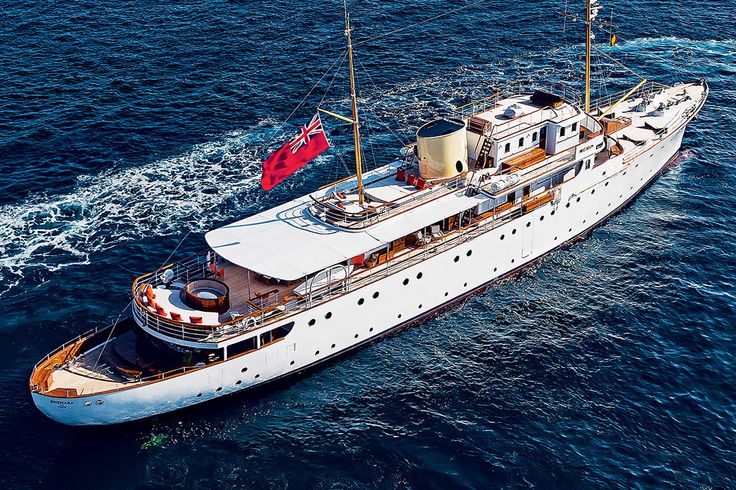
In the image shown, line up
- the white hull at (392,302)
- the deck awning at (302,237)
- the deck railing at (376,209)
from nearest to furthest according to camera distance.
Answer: the white hull at (392,302) < the deck awning at (302,237) < the deck railing at (376,209)

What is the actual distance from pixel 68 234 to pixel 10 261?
186 inches

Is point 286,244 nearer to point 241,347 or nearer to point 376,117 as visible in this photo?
point 241,347

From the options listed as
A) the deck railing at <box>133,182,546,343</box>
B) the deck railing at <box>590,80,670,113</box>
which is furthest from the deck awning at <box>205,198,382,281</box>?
the deck railing at <box>590,80,670,113</box>

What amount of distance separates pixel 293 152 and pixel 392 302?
11118 mm

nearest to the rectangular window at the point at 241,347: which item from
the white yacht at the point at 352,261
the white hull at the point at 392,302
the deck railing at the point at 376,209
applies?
the white yacht at the point at 352,261

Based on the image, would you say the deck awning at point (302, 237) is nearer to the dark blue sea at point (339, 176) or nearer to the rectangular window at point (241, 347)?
the rectangular window at point (241, 347)

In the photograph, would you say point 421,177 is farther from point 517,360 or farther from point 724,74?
A: point 724,74

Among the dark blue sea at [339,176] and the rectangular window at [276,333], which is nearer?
the dark blue sea at [339,176]

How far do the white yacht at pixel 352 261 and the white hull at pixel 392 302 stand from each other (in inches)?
3.9

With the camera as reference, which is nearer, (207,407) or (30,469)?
(30,469)

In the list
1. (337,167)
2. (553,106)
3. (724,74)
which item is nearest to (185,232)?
(337,167)

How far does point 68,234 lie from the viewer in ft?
215

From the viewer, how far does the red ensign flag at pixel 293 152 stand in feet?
170

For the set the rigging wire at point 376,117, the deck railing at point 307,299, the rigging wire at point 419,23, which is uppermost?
the rigging wire at point 419,23
